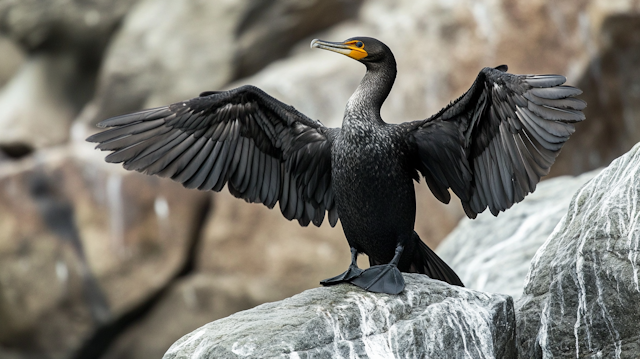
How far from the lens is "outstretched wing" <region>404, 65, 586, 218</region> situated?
3.42 m

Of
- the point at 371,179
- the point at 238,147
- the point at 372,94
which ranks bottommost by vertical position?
the point at 371,179

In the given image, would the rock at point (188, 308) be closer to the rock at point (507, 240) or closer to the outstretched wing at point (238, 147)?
the rock at point (507, 240)

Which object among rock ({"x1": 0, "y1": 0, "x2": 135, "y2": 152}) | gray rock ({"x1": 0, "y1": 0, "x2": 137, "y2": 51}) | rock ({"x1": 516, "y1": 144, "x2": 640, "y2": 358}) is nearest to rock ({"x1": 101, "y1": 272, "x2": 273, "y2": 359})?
rock ({"x1": 0, "y1": 0, "x2": 135, "y2": 152})

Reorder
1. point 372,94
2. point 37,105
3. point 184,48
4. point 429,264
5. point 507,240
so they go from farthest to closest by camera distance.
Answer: point 37,105
point 184,48
point 507,240
point 429,264
point 372,94

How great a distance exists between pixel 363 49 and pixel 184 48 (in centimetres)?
554

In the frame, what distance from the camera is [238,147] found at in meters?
4.26

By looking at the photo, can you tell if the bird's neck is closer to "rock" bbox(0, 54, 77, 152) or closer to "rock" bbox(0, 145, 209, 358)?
"rock" bbox(0, 145, 209, 358)

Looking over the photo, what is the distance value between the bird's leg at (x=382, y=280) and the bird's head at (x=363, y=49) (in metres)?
1.16

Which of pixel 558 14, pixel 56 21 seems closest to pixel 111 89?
pixel 56 21

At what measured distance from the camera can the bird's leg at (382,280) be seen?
3.46 meters

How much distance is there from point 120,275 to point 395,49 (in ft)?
13.4

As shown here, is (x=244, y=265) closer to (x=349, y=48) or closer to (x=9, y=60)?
(x=9, y=60)

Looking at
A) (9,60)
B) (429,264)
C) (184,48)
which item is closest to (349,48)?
(429,264)

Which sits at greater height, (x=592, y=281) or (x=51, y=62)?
(x=51, y=62)
